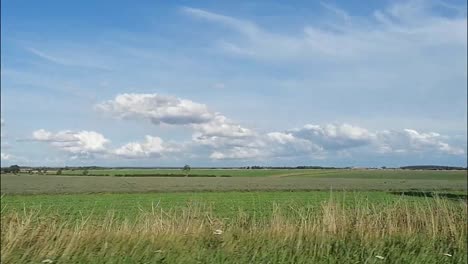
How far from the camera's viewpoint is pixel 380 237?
1041cm

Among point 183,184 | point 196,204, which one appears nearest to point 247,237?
point 196,204

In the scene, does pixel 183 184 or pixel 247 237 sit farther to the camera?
pixel 183 184

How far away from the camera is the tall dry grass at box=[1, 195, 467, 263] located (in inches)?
302

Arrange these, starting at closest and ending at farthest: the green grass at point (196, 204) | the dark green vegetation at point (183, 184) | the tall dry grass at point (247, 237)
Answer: the tall dry grass at point (247, 237) → the green grass at point (196, 204) → the dark green vegetation at point (183, 184)

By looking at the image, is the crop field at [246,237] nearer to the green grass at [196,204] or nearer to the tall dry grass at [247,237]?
the tall dry grass at [247,237]

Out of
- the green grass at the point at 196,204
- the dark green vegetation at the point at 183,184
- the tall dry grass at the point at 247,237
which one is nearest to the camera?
the tall dry grass at the point at 247,237

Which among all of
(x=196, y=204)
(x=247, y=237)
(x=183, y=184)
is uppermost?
(x=196, y=204)

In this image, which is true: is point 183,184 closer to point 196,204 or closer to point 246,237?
point 196,204

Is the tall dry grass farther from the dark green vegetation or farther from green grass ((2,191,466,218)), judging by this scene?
the dark green vegetation

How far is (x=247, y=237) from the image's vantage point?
945 centimetres

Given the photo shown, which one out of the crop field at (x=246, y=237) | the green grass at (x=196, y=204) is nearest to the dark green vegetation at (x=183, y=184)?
the green grass at (x=196, y=204)

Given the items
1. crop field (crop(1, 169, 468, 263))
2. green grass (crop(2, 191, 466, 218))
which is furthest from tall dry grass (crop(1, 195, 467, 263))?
green grass (crop(2, 191, 466, 218))

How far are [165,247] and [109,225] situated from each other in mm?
1950

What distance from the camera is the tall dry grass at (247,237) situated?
25.2ft
